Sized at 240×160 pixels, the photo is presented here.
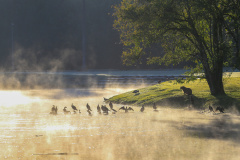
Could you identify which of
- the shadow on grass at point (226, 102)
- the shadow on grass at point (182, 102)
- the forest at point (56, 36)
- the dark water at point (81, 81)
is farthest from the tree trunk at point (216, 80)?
the forest at point (56, 36)

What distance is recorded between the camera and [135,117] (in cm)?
1530

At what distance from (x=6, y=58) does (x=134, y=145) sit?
75977 millimetres

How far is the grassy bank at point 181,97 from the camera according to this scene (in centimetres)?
1795

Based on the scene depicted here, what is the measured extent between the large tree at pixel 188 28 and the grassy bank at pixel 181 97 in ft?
2.75

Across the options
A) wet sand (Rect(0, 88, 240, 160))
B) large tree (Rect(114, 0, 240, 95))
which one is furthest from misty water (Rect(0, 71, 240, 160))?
large tree (Rect(114, 0, 240, 95))

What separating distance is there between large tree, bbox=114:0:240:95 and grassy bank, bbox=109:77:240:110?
84cm

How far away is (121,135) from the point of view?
1134 cm

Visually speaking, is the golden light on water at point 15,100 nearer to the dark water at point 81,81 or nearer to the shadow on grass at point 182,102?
the shadow on grass at point 182,102

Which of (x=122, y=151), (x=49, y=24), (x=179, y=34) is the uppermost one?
(x=49, y=24)

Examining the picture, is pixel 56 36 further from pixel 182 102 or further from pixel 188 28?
pixel 182 102

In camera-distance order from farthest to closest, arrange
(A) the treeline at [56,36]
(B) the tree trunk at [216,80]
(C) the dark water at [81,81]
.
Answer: (A) the treeline at [56,36] → (C) the dark water at [81,81] → (B) the tree trunk at [216,80]

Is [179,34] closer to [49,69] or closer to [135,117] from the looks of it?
[135,117]

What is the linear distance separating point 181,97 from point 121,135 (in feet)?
27.4

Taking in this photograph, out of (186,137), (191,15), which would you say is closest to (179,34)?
(191,15)
